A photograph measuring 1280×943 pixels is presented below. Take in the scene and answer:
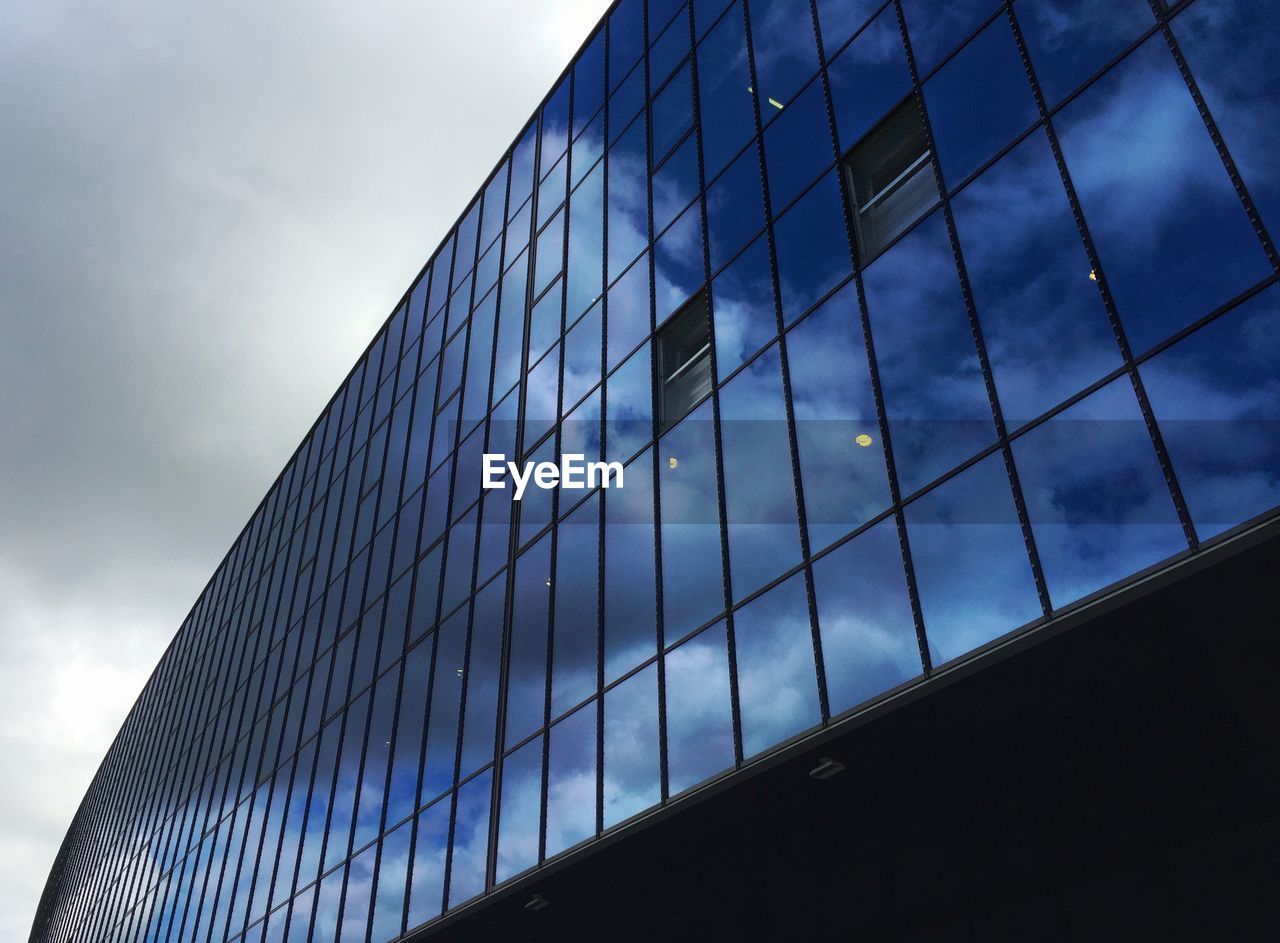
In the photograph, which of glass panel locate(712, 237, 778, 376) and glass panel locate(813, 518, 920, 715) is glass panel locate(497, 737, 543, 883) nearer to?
glass panel locate(813, 518, 920, 715)

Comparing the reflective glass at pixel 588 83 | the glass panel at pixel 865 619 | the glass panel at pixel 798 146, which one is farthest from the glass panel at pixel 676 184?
the glass panel at pixel 865 619

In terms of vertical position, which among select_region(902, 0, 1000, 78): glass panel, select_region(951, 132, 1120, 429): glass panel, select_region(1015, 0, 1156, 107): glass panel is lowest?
select_region(951, 132, 1120, 429): glass panel

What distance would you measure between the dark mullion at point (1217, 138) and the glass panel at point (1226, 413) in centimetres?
54

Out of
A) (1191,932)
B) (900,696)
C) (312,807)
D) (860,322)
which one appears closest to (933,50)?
(860,322)

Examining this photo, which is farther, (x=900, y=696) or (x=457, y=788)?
(x=457, y=788)

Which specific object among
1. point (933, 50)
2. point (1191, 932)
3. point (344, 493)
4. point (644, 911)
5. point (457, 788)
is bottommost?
point (1191, 932)

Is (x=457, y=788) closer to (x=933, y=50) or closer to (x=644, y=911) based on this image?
(x=644, y=911)

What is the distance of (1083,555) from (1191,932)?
6.10 meters

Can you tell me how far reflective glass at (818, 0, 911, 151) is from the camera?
1573 centimetres

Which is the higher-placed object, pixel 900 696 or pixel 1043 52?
pixel 1043 52

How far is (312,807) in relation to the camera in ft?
89.4

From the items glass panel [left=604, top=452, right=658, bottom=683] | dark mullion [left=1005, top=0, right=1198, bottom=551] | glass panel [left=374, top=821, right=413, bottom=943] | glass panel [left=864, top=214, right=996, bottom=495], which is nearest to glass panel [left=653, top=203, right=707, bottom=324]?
glass panel [left=604, top=452, right=658, bottom=683]

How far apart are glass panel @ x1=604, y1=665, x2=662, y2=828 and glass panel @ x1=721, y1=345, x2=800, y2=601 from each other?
242 cm

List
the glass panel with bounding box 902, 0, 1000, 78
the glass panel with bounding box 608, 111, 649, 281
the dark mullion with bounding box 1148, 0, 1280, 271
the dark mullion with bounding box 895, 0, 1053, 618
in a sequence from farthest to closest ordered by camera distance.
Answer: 1. the glass panel with bounding box 608, 111, 649, 281
2. the glass panel with bounding box 902, 0, 1000, 78
3. the dark mullion with bounding box 895, 0, 1053, 618
4. the dark mullion with bounding box 1148, 0, 1280, 271
